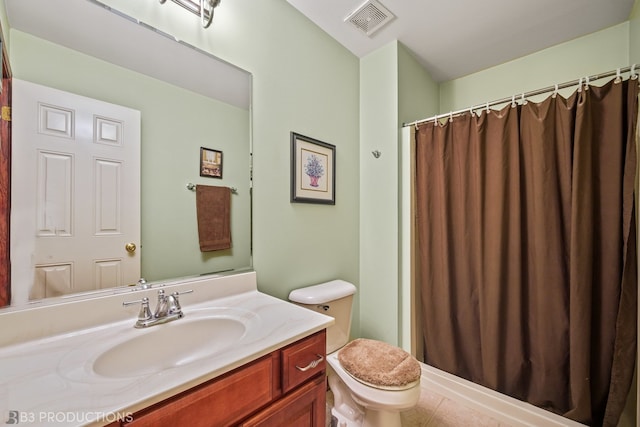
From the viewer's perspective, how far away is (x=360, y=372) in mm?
1157

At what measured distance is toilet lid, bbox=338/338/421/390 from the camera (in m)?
1.10

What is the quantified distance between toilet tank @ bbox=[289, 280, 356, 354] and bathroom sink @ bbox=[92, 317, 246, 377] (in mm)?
486

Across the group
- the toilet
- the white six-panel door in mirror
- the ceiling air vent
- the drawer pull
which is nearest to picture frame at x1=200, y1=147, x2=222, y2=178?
the white six-panel door in mirror

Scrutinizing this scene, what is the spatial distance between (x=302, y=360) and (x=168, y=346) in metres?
0.47

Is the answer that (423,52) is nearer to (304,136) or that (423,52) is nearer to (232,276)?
(304,136)

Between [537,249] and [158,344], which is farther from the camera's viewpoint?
[537,249]

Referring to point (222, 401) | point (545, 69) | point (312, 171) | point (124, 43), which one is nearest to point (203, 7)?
point (124, 43)

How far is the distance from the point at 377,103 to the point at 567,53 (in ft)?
4.39

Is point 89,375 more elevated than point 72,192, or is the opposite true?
point 72,192

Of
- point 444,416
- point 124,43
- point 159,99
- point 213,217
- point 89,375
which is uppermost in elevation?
point 124,43

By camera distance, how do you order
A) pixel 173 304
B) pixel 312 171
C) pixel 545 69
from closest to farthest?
pixel 173 304
pixel 312 171
pixel 545 69

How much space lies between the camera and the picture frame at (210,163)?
3.73 feet

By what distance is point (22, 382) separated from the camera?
567 mm

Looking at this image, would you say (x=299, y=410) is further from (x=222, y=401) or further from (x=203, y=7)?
(x=203, y=7)
